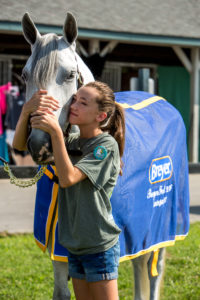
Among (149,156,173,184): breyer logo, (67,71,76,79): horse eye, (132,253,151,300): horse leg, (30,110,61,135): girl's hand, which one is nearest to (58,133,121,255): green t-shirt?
(30,110,61,135): girl's hand

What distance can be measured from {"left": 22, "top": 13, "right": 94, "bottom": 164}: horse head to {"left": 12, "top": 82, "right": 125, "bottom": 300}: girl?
0.07m

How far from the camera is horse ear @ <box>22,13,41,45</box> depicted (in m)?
2.40

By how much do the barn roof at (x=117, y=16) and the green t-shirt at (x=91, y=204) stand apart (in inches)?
304

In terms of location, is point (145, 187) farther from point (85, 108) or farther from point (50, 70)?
point (50, 70)

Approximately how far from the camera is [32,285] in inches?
168

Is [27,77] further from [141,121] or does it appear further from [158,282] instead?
[158,282]

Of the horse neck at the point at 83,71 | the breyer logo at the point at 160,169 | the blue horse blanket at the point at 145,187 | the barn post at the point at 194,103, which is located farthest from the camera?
the barn post at the point at 194,103

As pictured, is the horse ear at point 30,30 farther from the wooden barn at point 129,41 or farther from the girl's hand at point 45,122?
the wooden barn at point 129,41

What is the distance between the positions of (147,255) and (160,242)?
246mm

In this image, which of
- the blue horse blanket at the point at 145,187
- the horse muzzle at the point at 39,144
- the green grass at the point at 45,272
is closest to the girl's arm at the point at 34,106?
the horse muzzle at the point at 39,144

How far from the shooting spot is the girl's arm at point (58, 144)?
2107 mm

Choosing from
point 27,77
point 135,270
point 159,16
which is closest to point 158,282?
point 135,270

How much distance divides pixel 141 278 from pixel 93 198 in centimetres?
159

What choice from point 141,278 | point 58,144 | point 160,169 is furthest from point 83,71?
point 141,278
